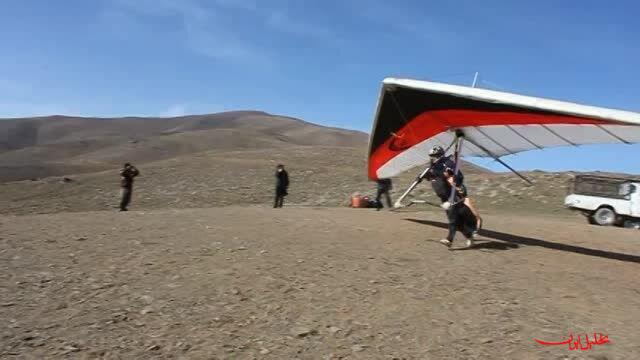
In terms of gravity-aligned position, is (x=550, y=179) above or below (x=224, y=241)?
above

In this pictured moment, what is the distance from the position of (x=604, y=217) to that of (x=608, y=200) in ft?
2.45

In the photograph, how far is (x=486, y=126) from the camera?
1208 cm

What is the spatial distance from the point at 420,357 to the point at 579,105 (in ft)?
18.9

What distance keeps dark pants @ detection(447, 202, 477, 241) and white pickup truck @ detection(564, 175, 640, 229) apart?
15.6m

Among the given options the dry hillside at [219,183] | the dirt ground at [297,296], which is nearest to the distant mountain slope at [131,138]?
the dry hillside at [219,183]

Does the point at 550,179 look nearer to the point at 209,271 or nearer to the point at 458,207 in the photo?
the point at 458,207

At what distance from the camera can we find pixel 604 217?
2369cm

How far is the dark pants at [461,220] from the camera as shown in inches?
419

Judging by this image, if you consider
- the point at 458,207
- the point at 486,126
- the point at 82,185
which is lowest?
the point at 82,185


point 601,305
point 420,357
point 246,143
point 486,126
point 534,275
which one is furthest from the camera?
point 246,143

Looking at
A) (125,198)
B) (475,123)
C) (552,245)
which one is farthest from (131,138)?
(552,245)

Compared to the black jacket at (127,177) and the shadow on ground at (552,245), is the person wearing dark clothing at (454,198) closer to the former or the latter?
the shadow on ground at (552,245)

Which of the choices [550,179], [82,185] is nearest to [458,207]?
[550,179]

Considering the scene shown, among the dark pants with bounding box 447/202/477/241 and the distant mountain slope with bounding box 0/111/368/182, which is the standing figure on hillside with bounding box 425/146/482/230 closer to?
the dark pants with bounding box 447/202/477/241
